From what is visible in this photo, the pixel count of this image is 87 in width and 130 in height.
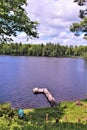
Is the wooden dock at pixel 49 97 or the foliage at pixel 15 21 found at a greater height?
the foliage at pixel 15 21

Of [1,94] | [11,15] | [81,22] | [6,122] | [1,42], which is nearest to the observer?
[6,122]

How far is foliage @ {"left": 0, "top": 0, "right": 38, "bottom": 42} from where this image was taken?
78.3 feet

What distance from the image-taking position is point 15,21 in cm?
2439

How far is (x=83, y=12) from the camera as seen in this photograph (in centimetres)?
3734

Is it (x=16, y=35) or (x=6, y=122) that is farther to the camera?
(x=16, y=35)

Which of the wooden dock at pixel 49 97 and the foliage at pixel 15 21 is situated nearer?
the foliage at pixel 15 21

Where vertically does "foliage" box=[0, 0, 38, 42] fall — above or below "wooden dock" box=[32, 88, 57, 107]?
above

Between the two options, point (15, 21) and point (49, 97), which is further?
point (49, 97)

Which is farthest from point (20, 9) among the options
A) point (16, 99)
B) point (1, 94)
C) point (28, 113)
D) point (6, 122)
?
point (1, 94)

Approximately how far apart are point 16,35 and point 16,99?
2344 cm

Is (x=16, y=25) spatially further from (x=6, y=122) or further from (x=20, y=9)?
(x=6, y=122)

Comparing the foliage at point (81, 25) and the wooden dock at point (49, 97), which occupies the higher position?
the foliage at point (81, 25)

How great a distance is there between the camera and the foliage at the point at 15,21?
78.3ft

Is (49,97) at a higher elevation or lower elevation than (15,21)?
lower
